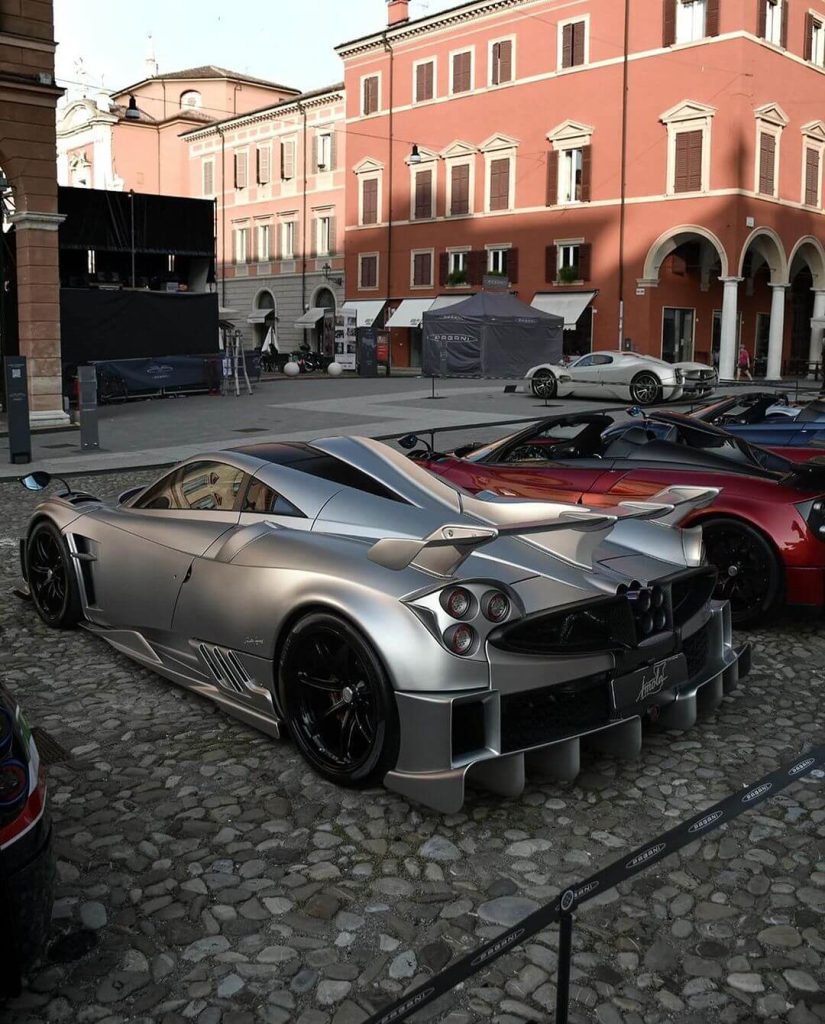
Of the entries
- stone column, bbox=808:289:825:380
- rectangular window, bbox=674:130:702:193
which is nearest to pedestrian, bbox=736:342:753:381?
stone column, bbox=808:289:825:380

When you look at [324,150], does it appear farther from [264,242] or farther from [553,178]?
[553,178]

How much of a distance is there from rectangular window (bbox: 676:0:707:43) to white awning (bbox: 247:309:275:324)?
2663cm

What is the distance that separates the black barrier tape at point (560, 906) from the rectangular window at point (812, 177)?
139 ft

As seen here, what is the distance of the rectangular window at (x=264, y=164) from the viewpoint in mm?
55406

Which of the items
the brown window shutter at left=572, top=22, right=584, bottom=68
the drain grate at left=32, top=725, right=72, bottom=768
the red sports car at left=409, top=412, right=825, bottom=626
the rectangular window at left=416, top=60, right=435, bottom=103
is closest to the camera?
the drain grate at left=32, top=725, right=72, bottom=768

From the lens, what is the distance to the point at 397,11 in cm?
4812

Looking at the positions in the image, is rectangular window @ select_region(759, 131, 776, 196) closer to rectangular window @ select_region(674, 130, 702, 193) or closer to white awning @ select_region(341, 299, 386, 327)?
rectangular window @ select_region(674, 130, 702, 193)

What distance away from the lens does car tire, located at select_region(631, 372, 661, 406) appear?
86.8 feet

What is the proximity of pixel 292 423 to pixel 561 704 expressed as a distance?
1780 centimetres

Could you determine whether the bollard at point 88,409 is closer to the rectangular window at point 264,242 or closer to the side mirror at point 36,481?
the side mirror at point 36,481

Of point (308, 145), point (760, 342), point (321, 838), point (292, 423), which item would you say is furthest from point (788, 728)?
point (308, 145)

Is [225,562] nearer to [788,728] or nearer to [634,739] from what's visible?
[634,739]

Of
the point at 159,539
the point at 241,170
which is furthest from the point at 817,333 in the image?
the point at 159,539

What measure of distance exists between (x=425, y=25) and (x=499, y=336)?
1820 centimetres
